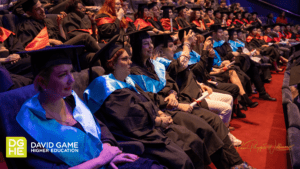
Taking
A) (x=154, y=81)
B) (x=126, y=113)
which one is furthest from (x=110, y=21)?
(x=126, y=113)

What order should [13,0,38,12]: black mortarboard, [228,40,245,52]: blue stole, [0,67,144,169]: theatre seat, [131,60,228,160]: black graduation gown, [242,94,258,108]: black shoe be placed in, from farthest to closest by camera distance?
[228,40,245,52]: blue stole, [242,94,258,108]: black shoe, [13,0,38,12]: black mortarboard, [131,60,228,160]: black graduation gown, [0,67,144,169]: theatre seat

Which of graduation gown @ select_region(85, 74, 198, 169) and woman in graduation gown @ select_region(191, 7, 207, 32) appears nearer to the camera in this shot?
graduation gown @ select_region(85, 74, 198, 169)

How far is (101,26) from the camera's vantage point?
3.44 metres

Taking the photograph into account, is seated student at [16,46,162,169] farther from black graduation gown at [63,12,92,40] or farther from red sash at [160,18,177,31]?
red sash at [160,18,177,31]

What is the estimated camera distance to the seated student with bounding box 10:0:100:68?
2.67m

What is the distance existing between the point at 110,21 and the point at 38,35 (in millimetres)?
1146

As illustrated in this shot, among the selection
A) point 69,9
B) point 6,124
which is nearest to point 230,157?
point 6,124

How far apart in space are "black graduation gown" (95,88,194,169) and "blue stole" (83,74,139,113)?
0.04m

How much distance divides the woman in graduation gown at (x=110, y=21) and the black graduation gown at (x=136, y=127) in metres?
1.98

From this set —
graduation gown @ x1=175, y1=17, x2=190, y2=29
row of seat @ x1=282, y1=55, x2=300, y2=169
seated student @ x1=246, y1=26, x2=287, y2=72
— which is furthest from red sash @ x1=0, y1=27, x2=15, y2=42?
seated student @ x1=246, y1=26, x2=287, y2=72

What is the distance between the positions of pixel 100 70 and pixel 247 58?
3.58 m

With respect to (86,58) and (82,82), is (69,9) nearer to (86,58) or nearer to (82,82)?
(86,58)

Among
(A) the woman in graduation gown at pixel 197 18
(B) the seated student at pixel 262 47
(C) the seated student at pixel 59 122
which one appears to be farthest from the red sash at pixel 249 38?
(C) the seated student at pixel 59 122

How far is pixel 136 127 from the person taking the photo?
1.62 metres
